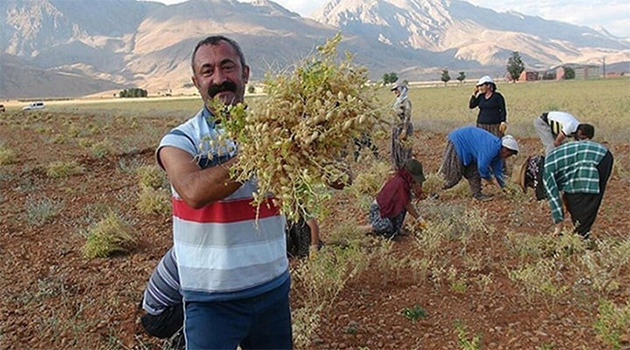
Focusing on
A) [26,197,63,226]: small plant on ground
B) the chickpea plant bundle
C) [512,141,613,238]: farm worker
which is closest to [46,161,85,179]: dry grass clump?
[26,197,63,226]: small plant on ground

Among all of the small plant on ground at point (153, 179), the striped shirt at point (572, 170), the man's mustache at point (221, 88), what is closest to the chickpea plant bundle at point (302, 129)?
the man's mustache at point (221, 88)

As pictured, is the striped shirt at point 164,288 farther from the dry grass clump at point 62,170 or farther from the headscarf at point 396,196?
the dry grass clump at point 62,170

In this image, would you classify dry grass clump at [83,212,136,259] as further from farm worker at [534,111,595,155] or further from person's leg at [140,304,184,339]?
farm worker at [534,111,595,155]

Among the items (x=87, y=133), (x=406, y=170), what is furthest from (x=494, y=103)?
(x=87, y=133)

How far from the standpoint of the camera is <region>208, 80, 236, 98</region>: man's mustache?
246 centimetres

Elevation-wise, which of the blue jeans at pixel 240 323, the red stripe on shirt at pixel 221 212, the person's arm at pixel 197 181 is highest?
the person's arm at pixel 197 181

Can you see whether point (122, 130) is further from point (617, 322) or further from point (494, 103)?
point (617, 322)

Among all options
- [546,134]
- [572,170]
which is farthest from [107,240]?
[546,134]

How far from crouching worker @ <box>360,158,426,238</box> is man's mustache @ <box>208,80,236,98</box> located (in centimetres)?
421

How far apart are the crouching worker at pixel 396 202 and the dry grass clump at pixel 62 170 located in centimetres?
763

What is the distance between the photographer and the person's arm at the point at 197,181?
A: 213cm

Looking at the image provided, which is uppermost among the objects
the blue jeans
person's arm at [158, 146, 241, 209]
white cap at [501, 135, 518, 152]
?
person's arm at [158, 146, 241, 209]

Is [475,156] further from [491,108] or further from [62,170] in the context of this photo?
[62,170]

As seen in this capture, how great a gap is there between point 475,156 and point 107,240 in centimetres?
510
